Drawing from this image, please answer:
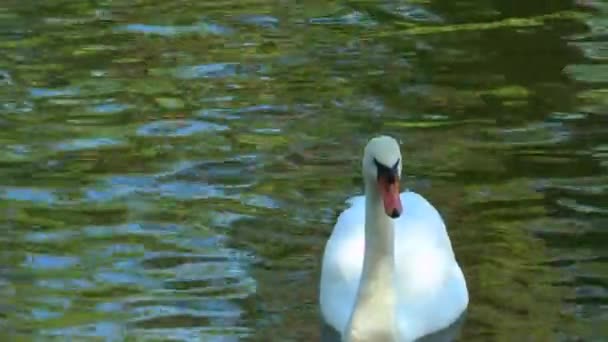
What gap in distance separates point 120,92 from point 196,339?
454 centimetres

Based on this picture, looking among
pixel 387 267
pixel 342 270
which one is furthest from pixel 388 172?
pixel 342 270

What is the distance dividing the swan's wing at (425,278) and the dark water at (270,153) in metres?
0.18

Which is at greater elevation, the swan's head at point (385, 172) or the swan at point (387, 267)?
the swan's head at point (385, 172)

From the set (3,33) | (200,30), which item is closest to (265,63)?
(200,30)

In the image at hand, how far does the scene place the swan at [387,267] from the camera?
7.93m

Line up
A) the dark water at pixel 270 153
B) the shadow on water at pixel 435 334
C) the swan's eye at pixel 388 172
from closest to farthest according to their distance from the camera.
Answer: the swan's eye at pixel 388 172 → the shadow on water at pixel 435 334 → the dark water at pixel 270 153

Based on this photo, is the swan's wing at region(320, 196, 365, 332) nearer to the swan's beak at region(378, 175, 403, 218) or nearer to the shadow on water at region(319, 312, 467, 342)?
the shadow on water at region(319, 312, 467, 342)

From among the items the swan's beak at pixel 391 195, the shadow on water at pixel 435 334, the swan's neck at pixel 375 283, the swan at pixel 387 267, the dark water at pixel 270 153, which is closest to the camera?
the swan's beak at pixel 391 195

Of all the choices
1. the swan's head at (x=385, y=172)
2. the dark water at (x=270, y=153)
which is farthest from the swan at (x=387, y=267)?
the dark water at (x=270, y=153)

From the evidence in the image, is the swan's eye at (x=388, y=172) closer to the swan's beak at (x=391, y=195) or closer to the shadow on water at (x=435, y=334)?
the swan's beak at (x=391, y=195)

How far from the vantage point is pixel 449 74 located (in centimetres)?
1272

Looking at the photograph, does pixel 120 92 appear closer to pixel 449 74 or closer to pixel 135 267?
pixel 449 74

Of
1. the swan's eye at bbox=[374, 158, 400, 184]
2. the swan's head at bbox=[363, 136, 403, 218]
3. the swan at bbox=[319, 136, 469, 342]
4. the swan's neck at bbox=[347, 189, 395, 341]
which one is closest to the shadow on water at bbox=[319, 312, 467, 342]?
the swan at bbox=[319, 136, 469, 342]

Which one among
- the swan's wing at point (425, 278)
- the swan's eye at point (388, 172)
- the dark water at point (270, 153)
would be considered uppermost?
the swan's eye at point (388, 172)
